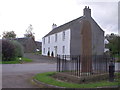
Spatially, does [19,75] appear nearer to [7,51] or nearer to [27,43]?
[7,51]

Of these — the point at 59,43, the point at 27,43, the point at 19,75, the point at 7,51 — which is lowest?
the point at 19,75

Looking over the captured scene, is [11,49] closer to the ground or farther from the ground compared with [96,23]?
closer to the ground

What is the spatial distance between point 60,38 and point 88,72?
95.5ft

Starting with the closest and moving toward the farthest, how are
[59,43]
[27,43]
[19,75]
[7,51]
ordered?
1. [19,75]
2. [7,51]
3. [59,43]
4. [27,43]

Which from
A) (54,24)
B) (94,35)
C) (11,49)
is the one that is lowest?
(11,49)

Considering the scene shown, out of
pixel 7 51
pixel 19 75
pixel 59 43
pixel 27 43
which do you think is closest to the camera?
pixel 19 75

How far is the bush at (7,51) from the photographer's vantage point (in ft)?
92.8

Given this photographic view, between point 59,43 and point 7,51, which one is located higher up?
point 59,43

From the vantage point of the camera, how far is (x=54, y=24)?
55312 mm

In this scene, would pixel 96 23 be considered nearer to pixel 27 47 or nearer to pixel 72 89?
pixel 72 89

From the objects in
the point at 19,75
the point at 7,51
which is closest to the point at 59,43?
the point at 7,51

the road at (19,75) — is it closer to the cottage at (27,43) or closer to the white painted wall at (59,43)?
the white painted wall at (59,43)

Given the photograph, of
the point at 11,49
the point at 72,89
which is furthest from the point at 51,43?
the point at 72,89

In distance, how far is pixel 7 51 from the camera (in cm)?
2831
